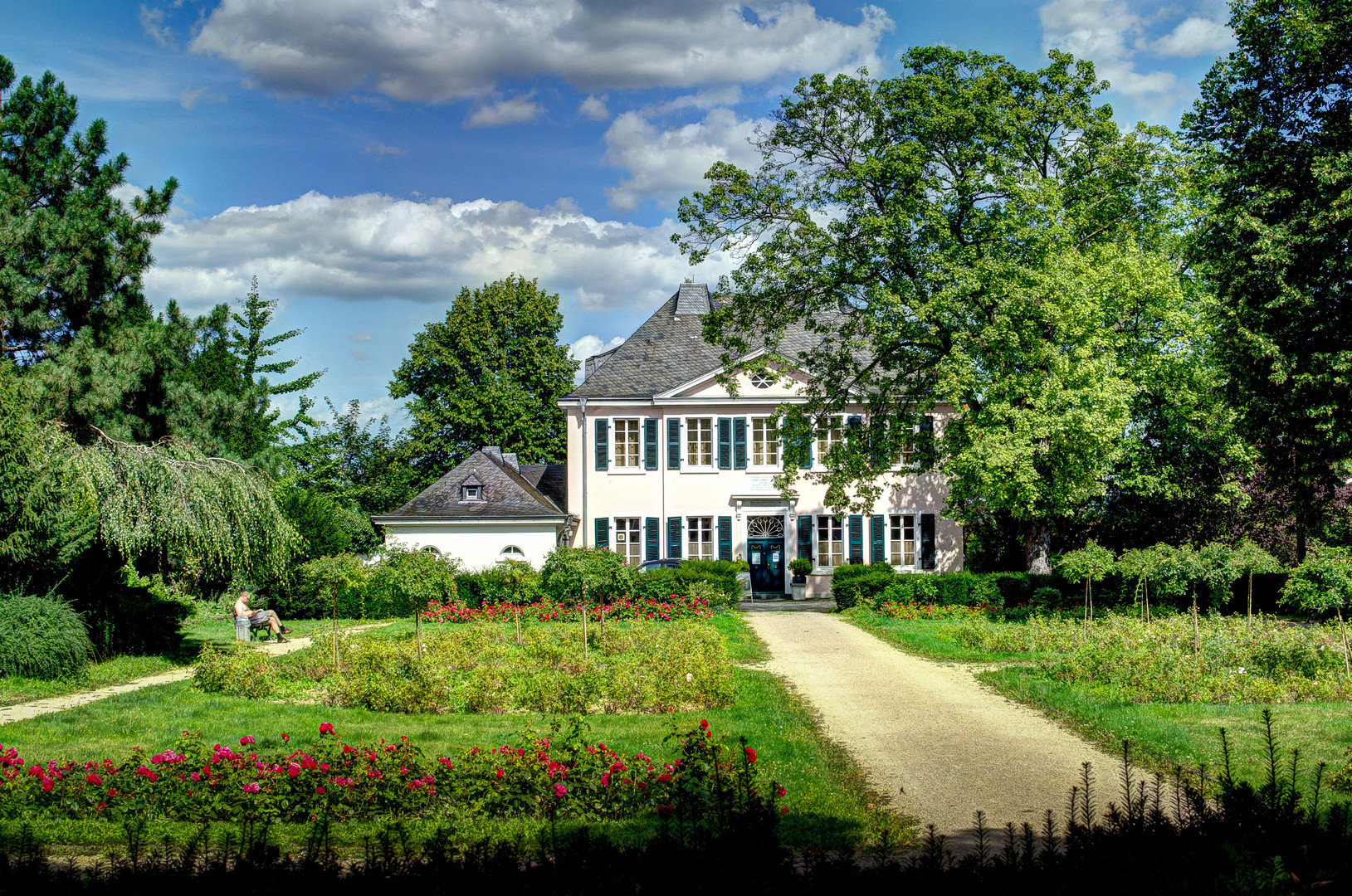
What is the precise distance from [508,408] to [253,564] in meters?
24.0

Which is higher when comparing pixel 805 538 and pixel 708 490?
pixel 708 490

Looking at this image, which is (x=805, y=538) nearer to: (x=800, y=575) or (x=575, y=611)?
(x=800, y=575)

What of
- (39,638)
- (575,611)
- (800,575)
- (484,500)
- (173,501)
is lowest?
(575,611)

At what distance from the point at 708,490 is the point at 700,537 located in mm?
1387

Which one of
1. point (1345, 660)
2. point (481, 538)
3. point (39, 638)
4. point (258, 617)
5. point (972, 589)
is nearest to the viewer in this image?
point (1345, 660)

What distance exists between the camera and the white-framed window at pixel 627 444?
29.9 metres

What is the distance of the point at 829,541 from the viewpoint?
29.8 metres

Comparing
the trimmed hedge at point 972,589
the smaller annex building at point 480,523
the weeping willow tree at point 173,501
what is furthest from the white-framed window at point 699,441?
the weeping willow tree at point 173,501

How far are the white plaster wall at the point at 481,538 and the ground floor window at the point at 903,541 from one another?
10.0 metres

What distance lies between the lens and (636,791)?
653 cm

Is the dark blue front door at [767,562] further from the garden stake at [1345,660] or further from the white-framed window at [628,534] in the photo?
the garden stake at [1345,660]

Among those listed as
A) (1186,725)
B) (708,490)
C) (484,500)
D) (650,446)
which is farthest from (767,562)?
(1186,725)

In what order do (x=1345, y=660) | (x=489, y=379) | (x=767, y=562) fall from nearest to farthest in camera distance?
1. (x=1345, y=660)
2. (x=767, y=562)
3. (x=489, y=379)

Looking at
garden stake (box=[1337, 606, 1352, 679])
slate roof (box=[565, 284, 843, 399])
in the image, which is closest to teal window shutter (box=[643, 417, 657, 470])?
slate roof (box=[565, 284, 843, 399])
